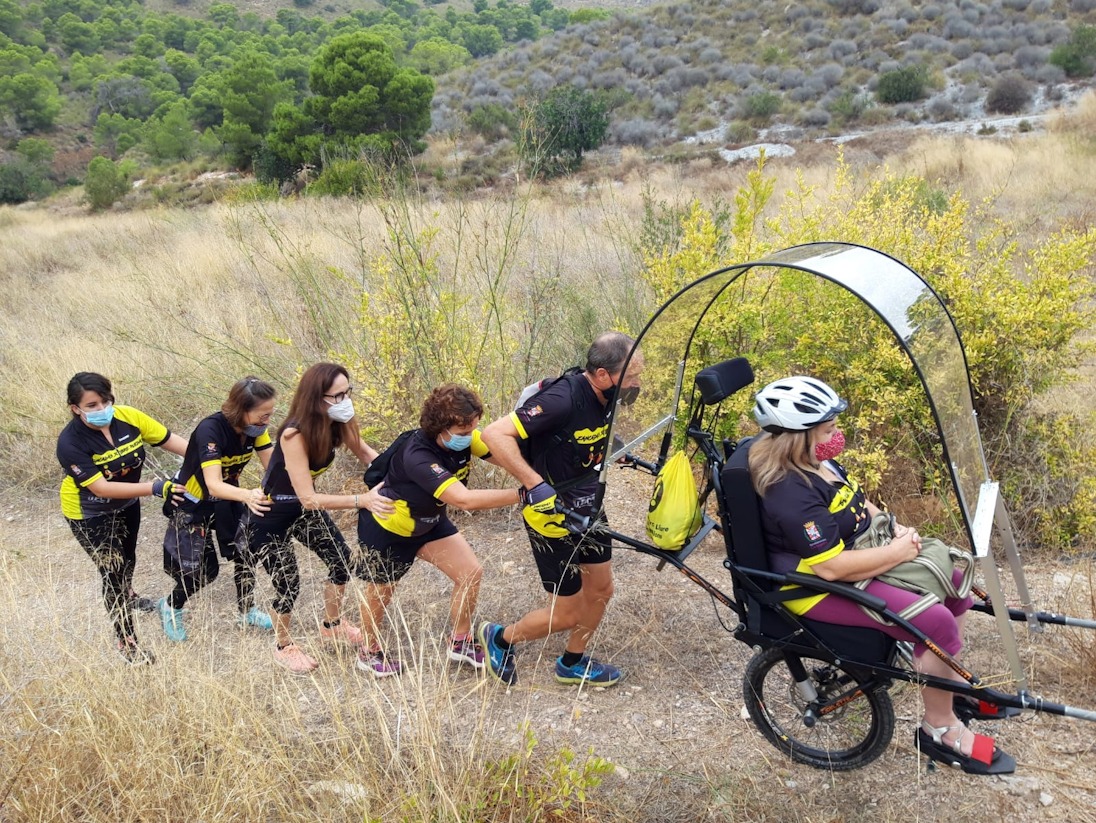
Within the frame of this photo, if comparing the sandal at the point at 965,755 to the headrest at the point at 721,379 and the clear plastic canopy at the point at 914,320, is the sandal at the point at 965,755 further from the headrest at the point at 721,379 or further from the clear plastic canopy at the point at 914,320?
the headrest at the point at 721,379

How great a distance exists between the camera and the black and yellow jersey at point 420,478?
12.0 ft

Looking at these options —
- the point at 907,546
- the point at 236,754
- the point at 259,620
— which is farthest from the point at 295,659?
the point at 907,546

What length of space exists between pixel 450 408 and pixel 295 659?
171 centimetres

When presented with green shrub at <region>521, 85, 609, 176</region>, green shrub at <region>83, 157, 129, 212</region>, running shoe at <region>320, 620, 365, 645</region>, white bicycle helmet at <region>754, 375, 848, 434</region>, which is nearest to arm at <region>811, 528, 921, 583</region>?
white bicycle helmet at <region>754, 375, 848, 434</region>

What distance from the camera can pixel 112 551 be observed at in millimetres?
4340

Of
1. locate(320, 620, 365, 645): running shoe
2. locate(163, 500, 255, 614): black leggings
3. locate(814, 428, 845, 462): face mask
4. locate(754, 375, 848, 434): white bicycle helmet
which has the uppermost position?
locate(754, 375, 848, 434): white bicycle helmet

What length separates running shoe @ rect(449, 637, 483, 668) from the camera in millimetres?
4066

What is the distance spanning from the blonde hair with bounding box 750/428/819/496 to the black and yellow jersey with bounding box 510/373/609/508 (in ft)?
2.70

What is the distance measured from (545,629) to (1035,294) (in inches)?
142

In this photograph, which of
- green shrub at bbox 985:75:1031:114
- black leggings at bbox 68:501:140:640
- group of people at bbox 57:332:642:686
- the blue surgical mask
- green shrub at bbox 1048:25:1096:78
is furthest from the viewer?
green shrub at bbox 1048:25:1096:78

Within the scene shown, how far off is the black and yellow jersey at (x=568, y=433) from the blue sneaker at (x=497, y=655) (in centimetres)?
89

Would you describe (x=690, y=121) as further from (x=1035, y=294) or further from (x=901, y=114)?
(x=1035, y=294)

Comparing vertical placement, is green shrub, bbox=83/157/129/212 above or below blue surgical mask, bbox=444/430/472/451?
above

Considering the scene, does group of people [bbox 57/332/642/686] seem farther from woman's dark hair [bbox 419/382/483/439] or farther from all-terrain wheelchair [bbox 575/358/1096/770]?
all-terrain wheelchair [bbox 575/358/1096/770]
